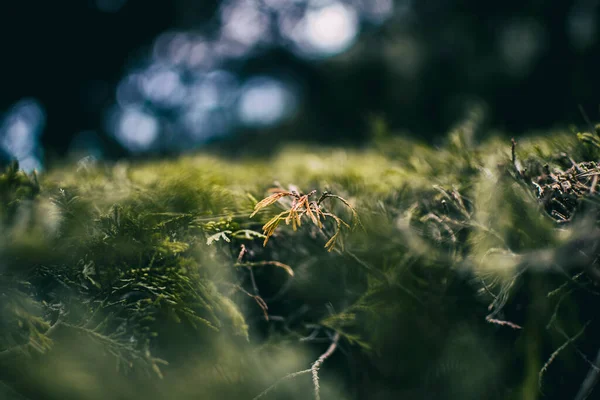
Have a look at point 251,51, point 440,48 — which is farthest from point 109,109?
point 440,48

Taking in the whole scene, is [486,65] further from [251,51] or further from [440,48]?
[251,51]

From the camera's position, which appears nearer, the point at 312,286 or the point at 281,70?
the point at 312,286

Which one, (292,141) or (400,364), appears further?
(292,141)

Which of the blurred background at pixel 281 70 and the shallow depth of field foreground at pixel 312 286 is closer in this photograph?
the shallow depth of field foreground at pixel 312 286
